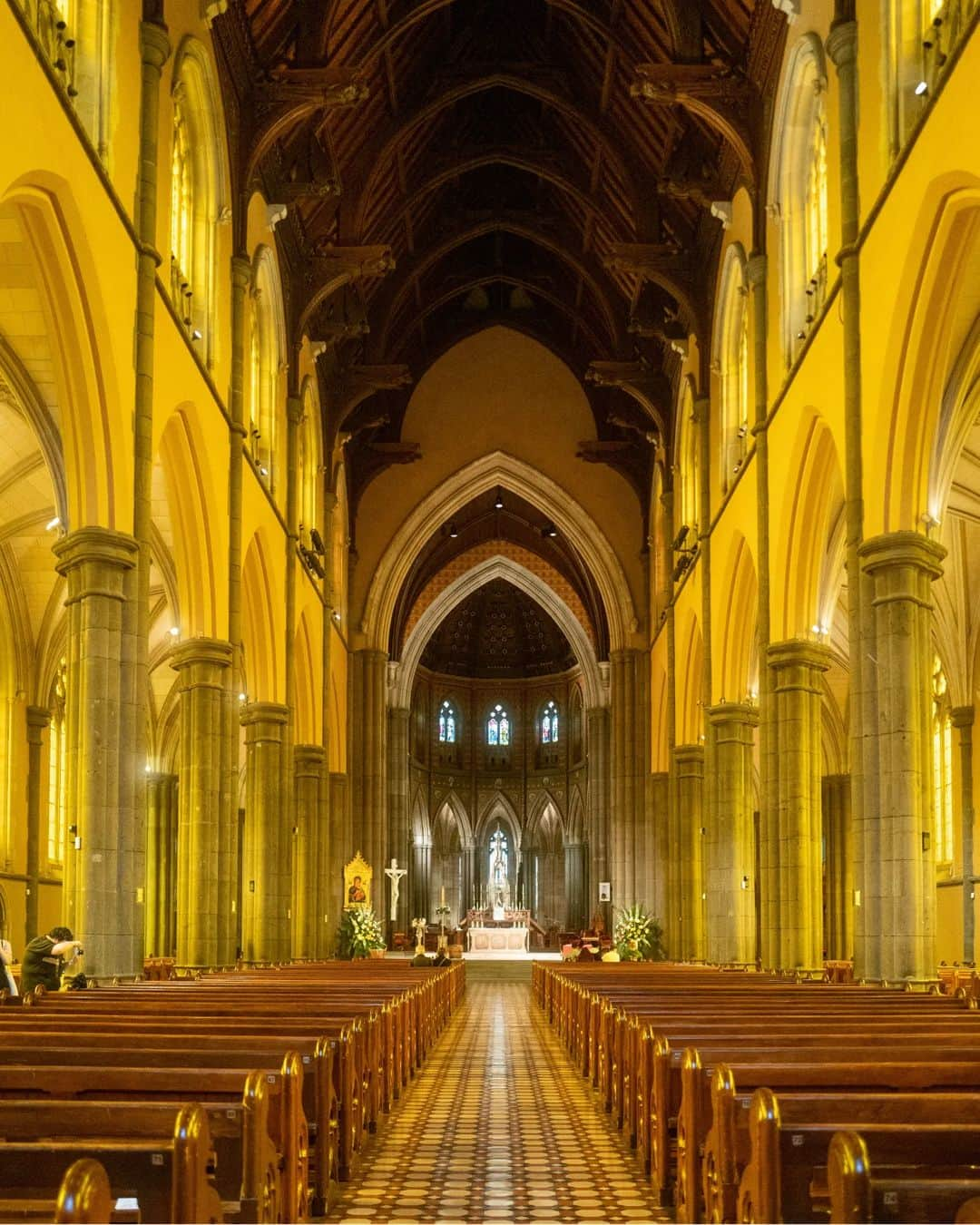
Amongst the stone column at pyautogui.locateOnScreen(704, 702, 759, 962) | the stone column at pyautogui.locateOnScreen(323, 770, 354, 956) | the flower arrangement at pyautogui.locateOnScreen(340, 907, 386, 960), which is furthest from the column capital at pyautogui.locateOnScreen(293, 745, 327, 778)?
the stone column at pyautogui.locateOnScreen(704, 702, 759, 962)

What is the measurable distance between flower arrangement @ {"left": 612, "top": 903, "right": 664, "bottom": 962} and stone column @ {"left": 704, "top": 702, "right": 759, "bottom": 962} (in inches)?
258

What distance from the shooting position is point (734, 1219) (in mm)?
5668

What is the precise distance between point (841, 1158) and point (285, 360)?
76.1ft

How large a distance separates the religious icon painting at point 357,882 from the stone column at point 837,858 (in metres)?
11.2

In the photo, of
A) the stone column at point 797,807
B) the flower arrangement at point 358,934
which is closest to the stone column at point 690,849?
the flower arrangement at point 358,934

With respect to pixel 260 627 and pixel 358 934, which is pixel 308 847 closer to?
pixel 358 934

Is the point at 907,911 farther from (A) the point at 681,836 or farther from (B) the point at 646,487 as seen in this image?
(B) the point at 646,487

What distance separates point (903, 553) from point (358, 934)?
19964 millimetres

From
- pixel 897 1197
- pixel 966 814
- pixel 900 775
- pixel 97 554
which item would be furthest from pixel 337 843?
pixel 897 1197

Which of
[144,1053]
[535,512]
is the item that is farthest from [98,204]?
[535,512]

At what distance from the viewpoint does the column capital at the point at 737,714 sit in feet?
81.6

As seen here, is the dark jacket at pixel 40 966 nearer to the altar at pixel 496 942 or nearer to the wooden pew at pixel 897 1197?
the wooden pew at pixel 897 1197

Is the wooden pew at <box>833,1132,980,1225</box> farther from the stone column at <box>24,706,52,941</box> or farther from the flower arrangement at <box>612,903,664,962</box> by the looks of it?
the flower arrangement at <box>612,903,664,962</box>

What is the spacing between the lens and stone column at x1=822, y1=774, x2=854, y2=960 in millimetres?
36531
